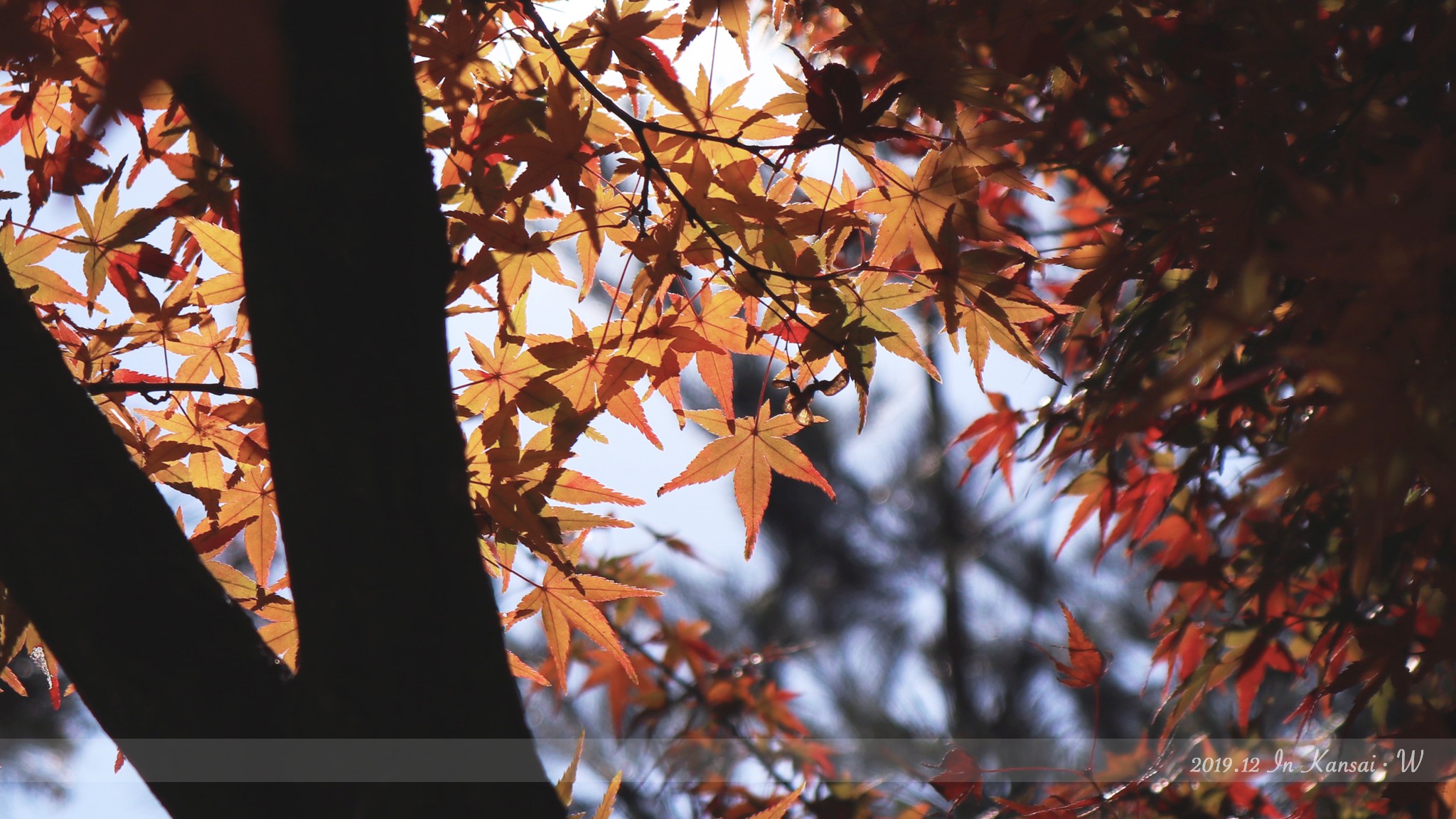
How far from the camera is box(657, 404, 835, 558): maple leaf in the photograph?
33.5 inches

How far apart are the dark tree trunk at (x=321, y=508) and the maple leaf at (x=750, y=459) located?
34 cm

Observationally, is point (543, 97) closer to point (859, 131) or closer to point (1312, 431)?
point (859, 131)

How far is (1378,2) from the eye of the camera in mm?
764

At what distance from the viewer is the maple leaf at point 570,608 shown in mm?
800

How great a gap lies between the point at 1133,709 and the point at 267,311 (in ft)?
16.4

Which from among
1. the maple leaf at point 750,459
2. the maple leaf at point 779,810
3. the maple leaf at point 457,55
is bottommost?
the maple leaf at point 779,810

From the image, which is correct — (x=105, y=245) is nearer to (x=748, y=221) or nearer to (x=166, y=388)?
(x=166, y=388)

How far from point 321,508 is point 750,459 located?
45cm

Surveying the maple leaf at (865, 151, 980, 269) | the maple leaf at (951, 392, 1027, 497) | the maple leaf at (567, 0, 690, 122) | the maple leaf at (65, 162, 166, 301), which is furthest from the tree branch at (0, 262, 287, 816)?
the maple leaf at (951, 392, 1027, 497)

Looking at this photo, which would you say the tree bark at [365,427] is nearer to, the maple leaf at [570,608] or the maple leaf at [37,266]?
the maple leaf at [570,608]

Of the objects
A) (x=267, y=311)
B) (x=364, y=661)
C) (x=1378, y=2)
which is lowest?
(x=364, y=661)

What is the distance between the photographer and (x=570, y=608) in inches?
33.0

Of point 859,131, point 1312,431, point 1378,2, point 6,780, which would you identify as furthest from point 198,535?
point 6,780

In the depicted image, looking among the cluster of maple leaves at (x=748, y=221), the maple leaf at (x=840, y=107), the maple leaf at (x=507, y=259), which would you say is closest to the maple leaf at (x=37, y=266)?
the cluster of maple leaves at (x=748, y=221)
